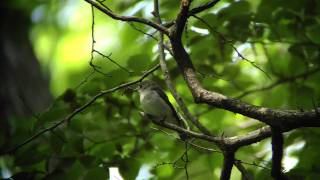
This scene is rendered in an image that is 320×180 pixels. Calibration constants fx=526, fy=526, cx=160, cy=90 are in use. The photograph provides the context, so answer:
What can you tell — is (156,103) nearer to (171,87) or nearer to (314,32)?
(314,32)

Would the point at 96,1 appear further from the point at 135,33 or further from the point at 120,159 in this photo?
the point at 135,33

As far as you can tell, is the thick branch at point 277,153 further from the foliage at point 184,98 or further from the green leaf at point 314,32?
the green leaf at point 314,32

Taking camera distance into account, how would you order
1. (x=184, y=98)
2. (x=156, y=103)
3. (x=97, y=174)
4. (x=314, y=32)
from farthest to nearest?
(x=156, y=103) → (x=184, y=98) → (x=314, y=32) → (x=97, y=174)

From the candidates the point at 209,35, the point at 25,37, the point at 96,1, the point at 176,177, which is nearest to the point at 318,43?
the point at 209,35

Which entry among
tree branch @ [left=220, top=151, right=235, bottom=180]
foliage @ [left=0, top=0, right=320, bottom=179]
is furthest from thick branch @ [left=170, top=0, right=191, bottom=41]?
foliage @ [left=0, top=0, right=320, bottom=179]

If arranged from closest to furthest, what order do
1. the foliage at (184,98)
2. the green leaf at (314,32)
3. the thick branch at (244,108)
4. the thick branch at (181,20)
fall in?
the thick branch at (244,108), the thick branch at (181,20), the foliage at (184,98), the green leaf at (314,32)

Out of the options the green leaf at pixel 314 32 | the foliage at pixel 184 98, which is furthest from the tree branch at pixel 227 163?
the green leaf at pixel 314 32

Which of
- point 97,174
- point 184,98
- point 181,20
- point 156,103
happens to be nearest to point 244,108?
point 181,20

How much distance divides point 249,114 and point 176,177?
1.99 meters

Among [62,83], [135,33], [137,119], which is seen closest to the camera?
[137,119]

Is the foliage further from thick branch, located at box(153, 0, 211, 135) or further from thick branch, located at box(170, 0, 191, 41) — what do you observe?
thick branch, located at box(170, 0, 191, 41)

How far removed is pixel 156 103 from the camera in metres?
5.07

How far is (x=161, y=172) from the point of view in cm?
416

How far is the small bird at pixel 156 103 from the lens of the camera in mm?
4809
